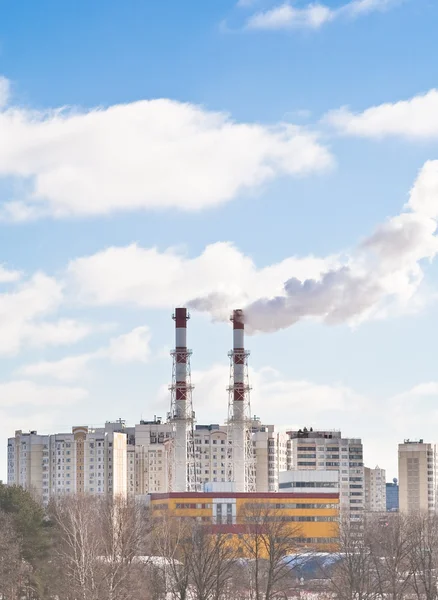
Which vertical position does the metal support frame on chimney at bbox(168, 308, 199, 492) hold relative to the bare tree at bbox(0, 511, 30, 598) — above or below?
above

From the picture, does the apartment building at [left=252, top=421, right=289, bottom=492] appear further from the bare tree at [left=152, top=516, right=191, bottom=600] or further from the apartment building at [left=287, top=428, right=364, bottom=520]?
the bare tree at [left=152, top=516, right=191, bottom=600]

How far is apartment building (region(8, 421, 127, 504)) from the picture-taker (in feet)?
464

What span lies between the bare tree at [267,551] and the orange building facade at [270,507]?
57.7 inches

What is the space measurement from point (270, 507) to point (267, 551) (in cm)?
2417

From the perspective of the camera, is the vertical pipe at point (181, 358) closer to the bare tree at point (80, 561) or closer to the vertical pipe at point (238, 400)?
the vertical pipe at point (238, 400)

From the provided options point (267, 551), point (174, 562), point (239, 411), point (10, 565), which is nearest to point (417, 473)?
point (239, 411)

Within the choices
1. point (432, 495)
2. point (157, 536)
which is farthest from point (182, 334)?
point (432, 495)

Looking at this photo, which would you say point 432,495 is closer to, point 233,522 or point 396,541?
point 233,522

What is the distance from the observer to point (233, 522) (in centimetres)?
8806

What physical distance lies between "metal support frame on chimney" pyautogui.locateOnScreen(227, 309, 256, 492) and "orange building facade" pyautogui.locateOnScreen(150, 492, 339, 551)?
6.50m

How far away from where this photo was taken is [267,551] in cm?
6000

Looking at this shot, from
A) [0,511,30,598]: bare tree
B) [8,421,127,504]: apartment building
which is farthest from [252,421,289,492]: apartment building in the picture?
[0,511,30,598]: bare tree

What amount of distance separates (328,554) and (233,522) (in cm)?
1071

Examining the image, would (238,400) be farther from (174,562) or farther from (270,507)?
(174,562)
